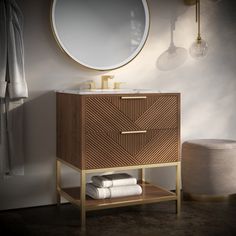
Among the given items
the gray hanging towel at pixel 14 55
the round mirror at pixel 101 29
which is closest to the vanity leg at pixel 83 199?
the gray hanging towel at pixel 14 55

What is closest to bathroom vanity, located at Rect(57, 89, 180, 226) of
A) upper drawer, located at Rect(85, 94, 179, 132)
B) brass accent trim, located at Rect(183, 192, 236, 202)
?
upper drawer, located at Rect(85, 94, 179, 132)

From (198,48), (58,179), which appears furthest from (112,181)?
(198,48)

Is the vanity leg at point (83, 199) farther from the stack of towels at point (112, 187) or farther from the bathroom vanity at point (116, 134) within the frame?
the stack of towels at point (112, 187)

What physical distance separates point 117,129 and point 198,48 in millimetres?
1141

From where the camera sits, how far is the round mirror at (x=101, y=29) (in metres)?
3.41

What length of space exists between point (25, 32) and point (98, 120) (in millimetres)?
796

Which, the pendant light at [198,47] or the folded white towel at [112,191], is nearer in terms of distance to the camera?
the folded white towel at [112,191]

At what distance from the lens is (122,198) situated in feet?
10.7

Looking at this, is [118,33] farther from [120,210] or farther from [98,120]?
[120,210]

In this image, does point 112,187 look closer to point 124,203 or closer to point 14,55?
point 124,203

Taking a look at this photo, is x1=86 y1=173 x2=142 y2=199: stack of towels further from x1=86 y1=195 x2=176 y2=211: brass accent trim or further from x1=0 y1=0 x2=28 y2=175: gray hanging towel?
x1=0 y1=0 x2=28 y2=175: gray hanging towel

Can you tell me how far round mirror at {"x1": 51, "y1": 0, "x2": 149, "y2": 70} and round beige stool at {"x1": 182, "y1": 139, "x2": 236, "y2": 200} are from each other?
816 millimetres

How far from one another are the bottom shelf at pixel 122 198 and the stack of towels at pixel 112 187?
1.2 inches

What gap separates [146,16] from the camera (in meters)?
3.65
